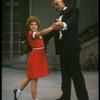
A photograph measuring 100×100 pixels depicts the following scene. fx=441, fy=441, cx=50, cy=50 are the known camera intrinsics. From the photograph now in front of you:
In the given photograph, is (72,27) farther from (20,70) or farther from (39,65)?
(20,70)

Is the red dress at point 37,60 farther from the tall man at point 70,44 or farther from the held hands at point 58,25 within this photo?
the held hands at point 58,25

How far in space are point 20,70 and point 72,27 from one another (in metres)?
5.43

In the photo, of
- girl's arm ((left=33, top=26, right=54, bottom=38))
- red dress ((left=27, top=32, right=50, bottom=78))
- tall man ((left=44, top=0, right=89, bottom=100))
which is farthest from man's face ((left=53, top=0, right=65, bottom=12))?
red dress ((left=27, top=32, right=50, bottom=78))

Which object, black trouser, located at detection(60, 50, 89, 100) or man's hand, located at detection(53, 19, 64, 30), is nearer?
man's hand, located at detection(53, 19, 64, 30)

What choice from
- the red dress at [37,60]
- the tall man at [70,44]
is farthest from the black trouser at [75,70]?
the red dress at [37,60]

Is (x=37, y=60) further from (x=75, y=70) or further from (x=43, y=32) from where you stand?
(x=75, y=70)

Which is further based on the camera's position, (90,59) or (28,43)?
(90,59)

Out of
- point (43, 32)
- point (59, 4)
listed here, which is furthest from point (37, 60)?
point (59, 4)

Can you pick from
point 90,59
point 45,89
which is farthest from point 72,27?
point 90,59

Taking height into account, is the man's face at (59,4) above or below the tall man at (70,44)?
above

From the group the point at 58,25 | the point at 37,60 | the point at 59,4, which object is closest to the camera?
the point at 58,25

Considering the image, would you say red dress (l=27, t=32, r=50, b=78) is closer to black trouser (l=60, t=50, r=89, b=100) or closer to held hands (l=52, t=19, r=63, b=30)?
black trouser (l=60, t=50, r=89, b=100)

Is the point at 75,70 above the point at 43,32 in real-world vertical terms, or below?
below

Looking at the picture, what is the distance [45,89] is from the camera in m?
6.92
